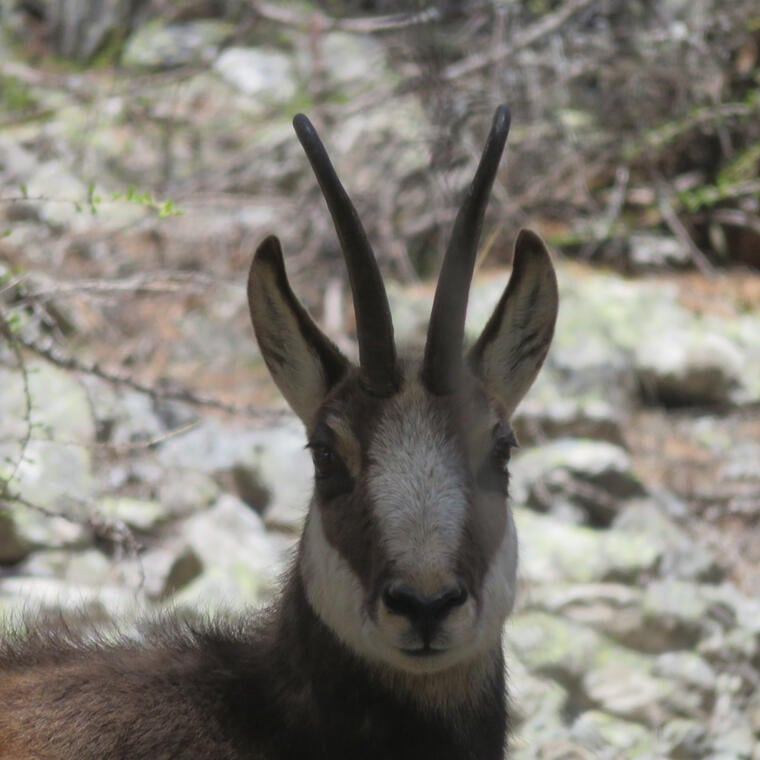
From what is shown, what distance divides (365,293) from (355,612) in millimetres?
1082

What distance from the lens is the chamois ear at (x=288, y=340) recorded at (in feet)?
13.5

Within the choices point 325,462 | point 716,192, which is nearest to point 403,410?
point 325,462

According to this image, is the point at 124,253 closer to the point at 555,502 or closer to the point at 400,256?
the point at 400,256

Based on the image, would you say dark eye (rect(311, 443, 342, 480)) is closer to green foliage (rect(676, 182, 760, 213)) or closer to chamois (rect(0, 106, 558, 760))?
chamois (rect(0, 106, 558, 760))

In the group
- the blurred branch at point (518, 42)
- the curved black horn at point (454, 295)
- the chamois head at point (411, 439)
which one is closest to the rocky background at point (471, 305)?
the blurred branch at point (518, 42)

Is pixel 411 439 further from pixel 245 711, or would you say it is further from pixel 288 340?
pixel 245 711

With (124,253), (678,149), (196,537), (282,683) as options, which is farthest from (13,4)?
(282,683)

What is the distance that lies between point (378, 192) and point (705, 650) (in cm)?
517

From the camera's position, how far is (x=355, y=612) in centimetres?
363

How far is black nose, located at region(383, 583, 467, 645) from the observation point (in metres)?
3.36

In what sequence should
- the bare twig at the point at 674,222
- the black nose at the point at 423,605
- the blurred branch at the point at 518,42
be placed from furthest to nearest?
the bare twig at the point at 674,222 < the blurred branch at the point at 518,42 < the black nose at the point at 423,605

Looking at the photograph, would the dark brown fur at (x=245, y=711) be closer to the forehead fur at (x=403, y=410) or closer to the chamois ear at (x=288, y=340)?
the forehead fur at (x=403, y=410)

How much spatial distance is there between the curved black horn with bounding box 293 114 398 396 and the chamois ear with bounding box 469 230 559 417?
1.45ft

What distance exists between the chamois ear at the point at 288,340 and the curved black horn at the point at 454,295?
15.8 inches
